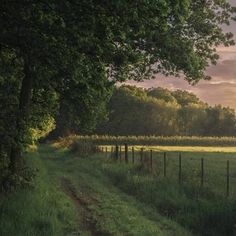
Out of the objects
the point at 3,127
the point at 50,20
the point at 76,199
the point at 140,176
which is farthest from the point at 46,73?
the point at 140,176

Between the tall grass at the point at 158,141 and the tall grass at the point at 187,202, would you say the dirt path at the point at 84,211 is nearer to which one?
the tall grass at the point at 187,202

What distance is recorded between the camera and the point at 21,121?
18.1m

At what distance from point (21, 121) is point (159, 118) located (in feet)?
415

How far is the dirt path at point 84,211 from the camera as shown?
1546cm

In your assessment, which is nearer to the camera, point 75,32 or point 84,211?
point 75,32

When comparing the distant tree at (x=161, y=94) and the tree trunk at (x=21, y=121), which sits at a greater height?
the distant tree at (x=161, y=94)

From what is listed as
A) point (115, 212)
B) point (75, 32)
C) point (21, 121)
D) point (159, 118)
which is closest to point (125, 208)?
point (115, 212)

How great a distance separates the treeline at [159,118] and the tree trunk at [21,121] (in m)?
103

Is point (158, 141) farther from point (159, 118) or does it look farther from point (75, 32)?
point (75, 32)

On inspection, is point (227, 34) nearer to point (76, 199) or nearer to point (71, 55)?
point (76, 199)

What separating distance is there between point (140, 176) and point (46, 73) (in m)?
11.7

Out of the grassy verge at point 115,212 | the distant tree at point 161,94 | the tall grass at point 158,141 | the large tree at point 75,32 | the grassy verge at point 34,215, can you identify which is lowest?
the grassy verge at point 115,212

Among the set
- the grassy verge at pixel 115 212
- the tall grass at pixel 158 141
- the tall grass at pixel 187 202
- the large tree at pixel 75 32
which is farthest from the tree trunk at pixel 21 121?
the tall grass at pixel 158 141

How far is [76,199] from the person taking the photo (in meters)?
22.0
